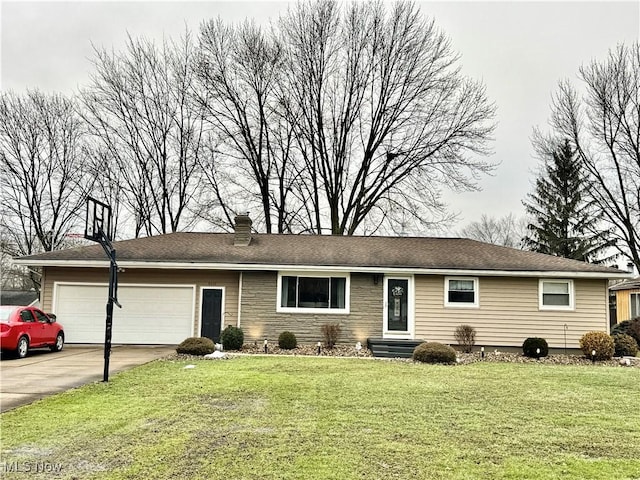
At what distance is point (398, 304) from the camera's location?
49.1 ft

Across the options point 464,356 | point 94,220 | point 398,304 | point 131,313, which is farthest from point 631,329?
point 94,220

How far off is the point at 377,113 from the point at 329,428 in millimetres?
22425

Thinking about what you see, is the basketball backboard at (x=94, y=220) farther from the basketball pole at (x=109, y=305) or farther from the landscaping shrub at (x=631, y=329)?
the landscaping shrub at (x=631, y=329)

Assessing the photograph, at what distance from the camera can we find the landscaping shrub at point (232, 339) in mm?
13516

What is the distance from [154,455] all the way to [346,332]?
34.3ft

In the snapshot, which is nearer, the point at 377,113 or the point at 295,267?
the point at 295,267

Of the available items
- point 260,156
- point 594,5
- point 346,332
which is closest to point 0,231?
point 260,156

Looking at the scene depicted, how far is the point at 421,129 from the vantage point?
1000 inches

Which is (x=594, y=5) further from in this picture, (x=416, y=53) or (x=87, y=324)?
(x=87, y=324)

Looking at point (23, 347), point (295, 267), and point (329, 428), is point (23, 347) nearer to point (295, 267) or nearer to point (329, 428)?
point (295, 267)

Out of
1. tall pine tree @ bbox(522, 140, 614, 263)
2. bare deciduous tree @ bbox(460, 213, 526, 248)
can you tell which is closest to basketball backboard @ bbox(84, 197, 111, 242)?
tall pine tree @ bbox(522, 140, 614, 263)

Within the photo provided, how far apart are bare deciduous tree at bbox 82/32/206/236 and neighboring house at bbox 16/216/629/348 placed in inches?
432

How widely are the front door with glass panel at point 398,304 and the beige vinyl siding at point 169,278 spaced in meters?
5.01

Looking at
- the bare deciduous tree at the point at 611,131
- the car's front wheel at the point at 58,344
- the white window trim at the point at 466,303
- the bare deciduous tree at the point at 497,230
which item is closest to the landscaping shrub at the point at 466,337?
the white window trim at the point at 466,303
